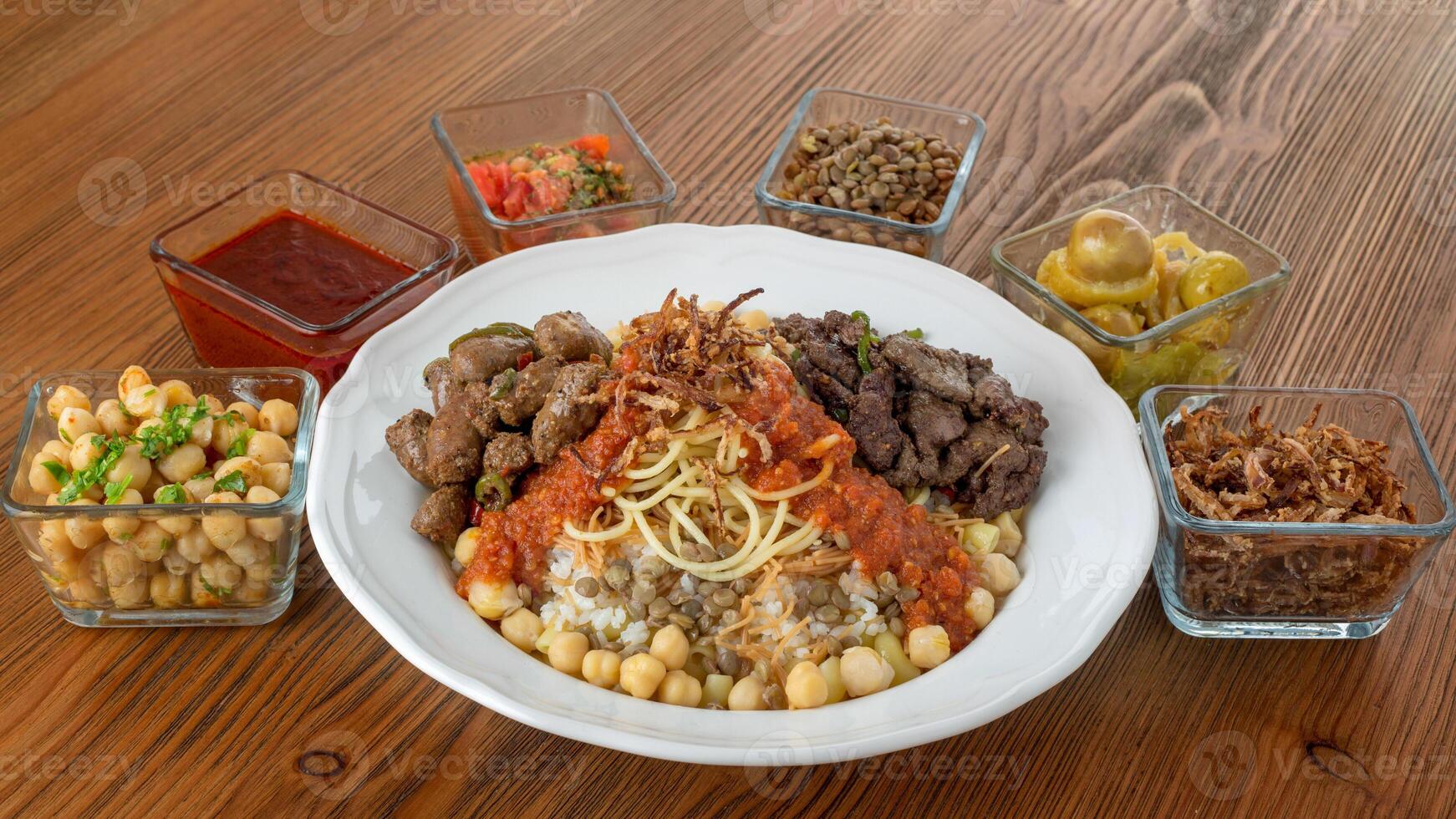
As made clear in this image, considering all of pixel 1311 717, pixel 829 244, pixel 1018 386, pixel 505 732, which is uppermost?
pixel 829 244

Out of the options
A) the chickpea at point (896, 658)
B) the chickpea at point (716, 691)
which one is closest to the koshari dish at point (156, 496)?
the chickpea at point (716, 691)

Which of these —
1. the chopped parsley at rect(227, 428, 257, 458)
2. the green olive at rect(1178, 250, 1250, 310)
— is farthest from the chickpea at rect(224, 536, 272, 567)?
the green olive at rect(1178, 250, 1250, 310)

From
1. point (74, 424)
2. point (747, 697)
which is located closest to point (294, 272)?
point (74, 424)

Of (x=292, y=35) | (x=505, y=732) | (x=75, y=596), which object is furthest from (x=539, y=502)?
(x=292, y=35)

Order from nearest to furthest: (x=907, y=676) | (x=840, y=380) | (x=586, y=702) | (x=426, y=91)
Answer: (x=586, y=702) → (x=907, y=676) → (x=840, y=380) → (x=426, y=91)

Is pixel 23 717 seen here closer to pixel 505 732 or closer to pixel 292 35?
pixel 505 732

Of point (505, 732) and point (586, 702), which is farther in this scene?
point (505, 732)

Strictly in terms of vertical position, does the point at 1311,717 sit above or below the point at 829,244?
below
